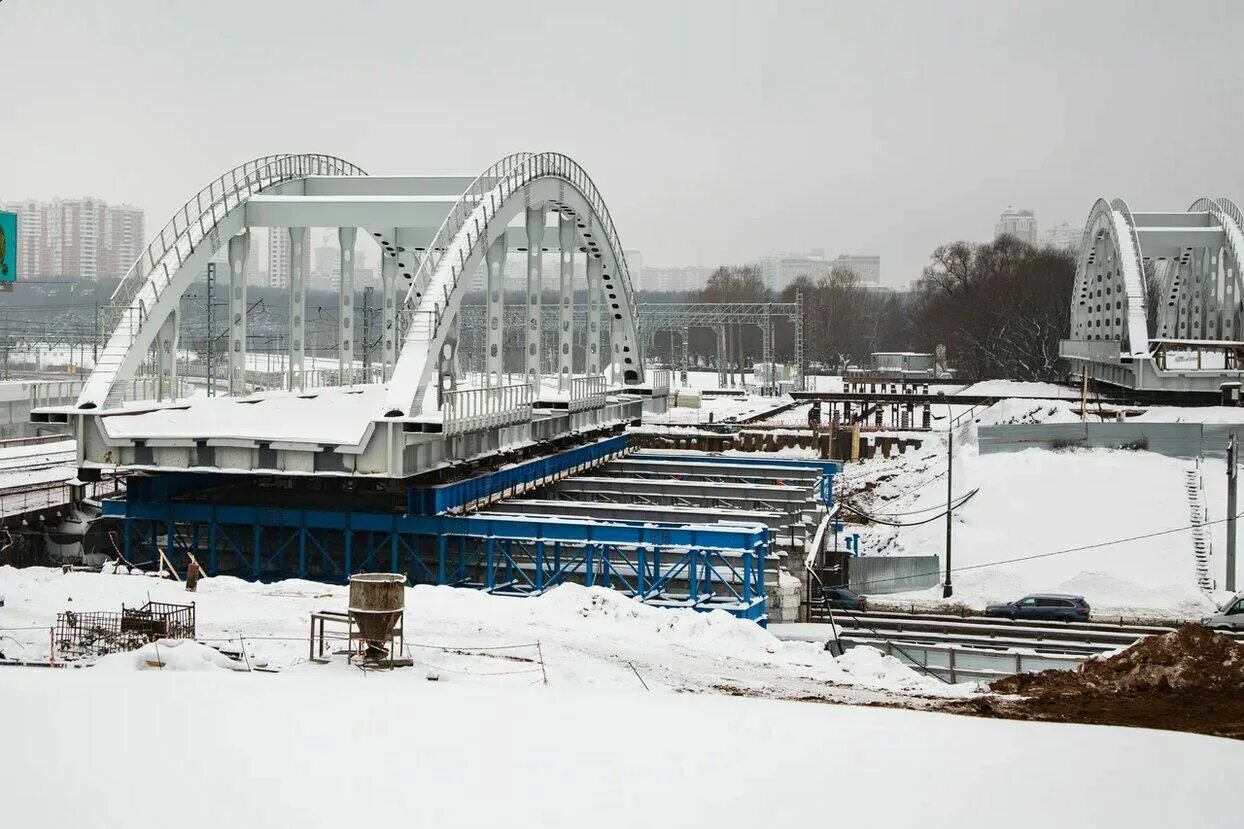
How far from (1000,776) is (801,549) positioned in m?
19.5

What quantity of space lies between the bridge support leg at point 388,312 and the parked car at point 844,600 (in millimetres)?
15889

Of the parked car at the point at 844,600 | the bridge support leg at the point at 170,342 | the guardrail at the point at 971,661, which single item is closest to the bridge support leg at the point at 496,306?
the bridge support leg at the point at 170,342

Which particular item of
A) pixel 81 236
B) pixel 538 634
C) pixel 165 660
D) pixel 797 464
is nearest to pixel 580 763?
pixel 165 660

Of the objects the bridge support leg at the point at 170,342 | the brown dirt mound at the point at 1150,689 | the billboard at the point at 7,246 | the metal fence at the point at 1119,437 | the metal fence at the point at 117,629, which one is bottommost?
the brown dirt mound at the point at 1150,689

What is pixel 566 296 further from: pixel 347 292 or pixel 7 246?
pixel 7 246

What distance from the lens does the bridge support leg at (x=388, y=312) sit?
40.4m

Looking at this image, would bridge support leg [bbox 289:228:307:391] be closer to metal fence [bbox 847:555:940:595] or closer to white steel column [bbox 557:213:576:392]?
white steel column [bbox 557:213:576:392]

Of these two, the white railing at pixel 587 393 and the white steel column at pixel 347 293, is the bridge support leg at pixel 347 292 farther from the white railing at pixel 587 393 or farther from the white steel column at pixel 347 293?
the white railing at pixel 587 393

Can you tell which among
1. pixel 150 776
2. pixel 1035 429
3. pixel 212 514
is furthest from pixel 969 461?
pixel 150 776

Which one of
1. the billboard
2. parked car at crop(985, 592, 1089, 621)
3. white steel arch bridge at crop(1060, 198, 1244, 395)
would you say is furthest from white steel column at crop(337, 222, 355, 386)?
white steel arch bridge at crop(1060, 198, 1244, 395)

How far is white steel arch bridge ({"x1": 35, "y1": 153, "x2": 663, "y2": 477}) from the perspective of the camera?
27.8m

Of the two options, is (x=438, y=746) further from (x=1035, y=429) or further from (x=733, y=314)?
(x=733, y=314)

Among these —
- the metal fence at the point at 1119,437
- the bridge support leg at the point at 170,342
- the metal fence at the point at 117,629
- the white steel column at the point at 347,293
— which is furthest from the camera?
the metal fence at the point at 1119,437

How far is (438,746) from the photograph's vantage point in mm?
11750
